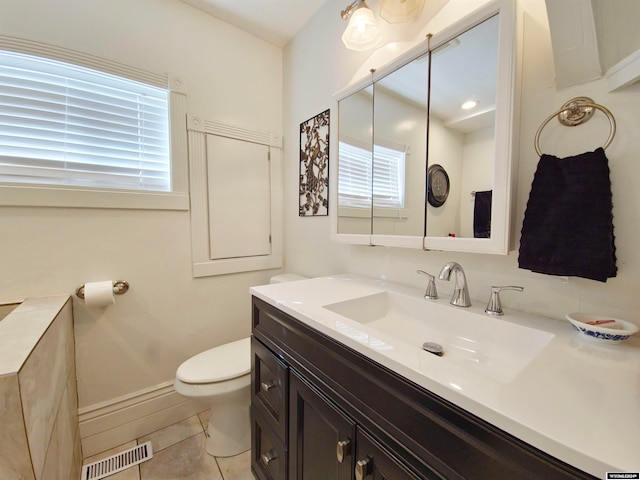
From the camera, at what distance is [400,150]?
3.81 feet

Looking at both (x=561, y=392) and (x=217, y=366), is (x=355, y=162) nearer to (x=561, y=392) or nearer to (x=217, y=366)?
(x=561, y=392)

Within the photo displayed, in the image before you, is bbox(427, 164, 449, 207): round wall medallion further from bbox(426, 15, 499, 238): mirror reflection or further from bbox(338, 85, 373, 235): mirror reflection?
bbox(338, 85, 373, 235): mirror reflection

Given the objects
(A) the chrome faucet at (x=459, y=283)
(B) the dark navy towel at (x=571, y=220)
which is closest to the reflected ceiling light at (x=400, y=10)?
(B) the dark navy towel at (x=571, y=220)

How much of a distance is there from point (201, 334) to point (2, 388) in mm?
1150

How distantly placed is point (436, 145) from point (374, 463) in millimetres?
1044

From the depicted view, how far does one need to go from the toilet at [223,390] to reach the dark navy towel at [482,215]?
123 cm

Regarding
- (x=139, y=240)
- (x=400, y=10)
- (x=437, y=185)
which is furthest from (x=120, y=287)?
(x=400, y=10)

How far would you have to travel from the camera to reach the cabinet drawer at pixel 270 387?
955 millimetres

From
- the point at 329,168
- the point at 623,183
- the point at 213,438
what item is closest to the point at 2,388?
the point at 213,438

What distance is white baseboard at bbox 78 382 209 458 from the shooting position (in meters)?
1.39

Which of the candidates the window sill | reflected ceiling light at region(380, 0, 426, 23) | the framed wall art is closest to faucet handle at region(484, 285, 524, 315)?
the framed wall art

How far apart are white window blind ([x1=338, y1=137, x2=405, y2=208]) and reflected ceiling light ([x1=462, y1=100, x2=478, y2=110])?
279mm

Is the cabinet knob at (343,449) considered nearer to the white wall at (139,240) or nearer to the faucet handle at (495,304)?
the faucet handle at (495,304)

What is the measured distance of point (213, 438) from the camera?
1401mm
